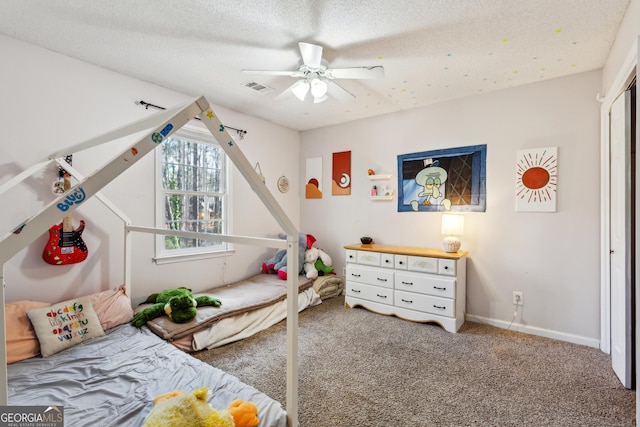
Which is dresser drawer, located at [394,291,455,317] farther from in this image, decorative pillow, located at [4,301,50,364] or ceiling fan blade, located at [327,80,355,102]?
decorative pillow, located at [4,301,50,364]

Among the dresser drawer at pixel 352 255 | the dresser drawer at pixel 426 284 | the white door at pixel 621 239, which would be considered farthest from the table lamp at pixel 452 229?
the white door at pixel 621 239

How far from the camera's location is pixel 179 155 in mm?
3154

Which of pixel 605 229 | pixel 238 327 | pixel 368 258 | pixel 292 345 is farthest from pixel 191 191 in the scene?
pixel 605 229

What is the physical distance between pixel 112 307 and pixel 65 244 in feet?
2.03

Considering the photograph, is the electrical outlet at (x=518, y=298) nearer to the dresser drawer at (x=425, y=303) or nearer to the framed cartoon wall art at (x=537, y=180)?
the dresser drawer at (x=425, y=303)

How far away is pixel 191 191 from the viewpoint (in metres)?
3.24

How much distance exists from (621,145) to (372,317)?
100 inches

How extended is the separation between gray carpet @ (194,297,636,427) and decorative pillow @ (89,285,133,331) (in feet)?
2.22

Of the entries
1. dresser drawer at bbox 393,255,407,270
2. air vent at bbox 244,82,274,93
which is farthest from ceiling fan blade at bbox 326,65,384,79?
dresser drawer at bbox 393,255,407,270

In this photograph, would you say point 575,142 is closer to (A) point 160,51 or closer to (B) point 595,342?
(B) point 595,342

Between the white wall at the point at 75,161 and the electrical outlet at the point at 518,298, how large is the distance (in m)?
3.28

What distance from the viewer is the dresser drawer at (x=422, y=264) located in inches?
115

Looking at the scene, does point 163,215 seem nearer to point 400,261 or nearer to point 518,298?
point 400,261

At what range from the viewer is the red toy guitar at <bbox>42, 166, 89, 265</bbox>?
7.15ft
